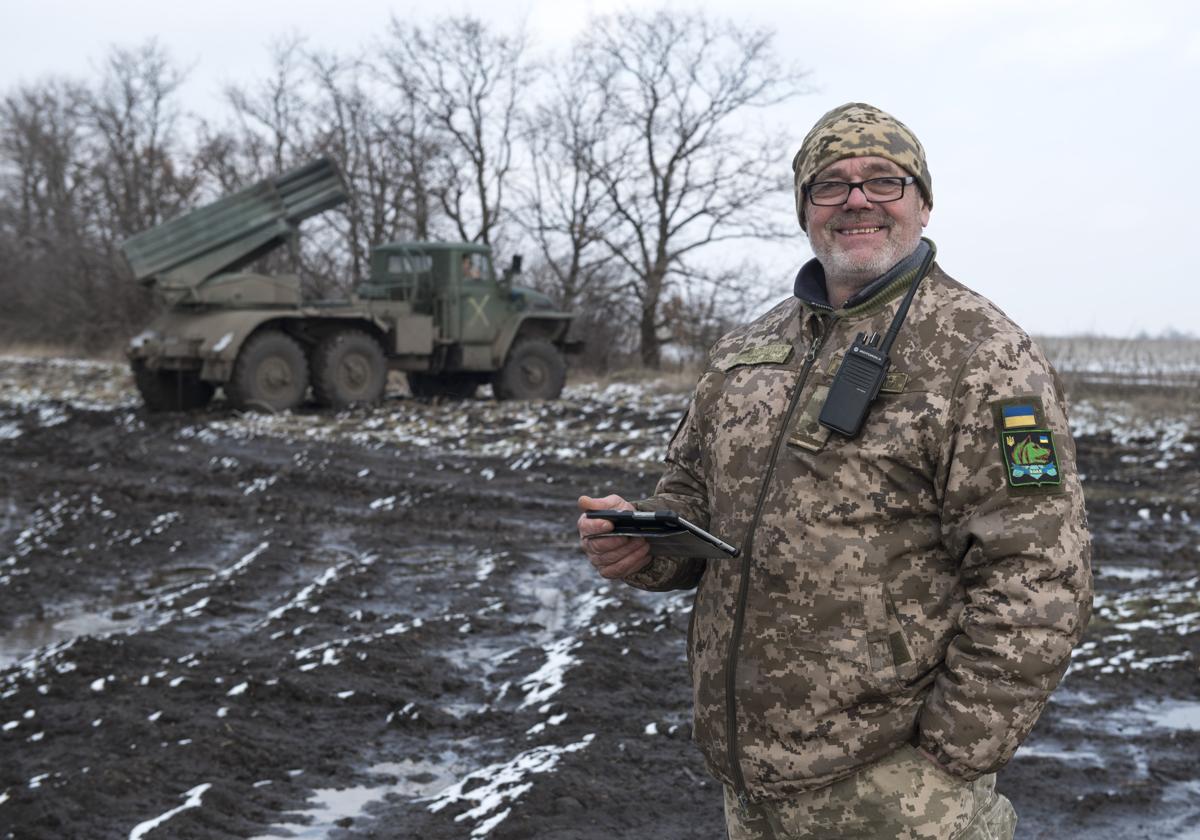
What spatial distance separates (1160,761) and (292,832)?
9.39ft

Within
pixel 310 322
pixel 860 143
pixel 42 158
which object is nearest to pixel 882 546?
pixel 860 143

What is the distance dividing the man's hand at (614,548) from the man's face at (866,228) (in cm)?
55

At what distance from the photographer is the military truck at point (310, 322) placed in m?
16.1

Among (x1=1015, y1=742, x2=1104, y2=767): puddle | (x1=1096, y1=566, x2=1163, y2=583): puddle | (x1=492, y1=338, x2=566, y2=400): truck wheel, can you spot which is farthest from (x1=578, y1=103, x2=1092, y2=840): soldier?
(x1=492, y1=338, x2=566, y2=400): truck wheel

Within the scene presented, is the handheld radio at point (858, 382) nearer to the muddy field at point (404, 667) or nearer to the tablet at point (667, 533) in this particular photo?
the tablet at point (667, 533)

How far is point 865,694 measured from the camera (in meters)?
2.08

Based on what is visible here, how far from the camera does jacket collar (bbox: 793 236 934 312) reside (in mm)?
2184

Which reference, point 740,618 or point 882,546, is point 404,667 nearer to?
point 740,618

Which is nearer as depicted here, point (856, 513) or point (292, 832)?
point (856, 513)

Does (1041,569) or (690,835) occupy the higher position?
(1041,569)

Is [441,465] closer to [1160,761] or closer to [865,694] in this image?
[1160,761]

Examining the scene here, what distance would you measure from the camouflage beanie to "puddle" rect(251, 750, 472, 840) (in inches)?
101

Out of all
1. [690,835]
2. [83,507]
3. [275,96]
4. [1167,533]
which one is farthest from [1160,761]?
[275,96]

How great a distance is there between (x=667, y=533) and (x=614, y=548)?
0.58ft
